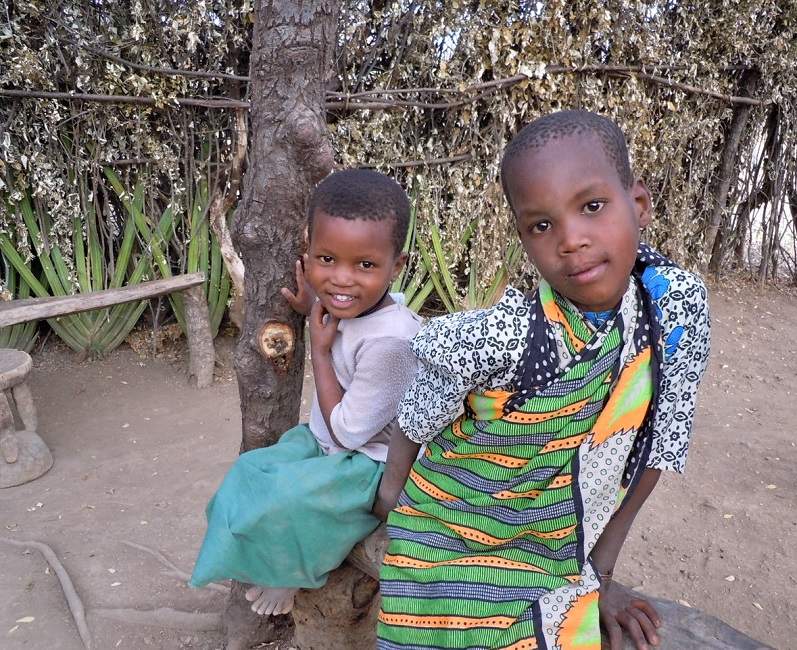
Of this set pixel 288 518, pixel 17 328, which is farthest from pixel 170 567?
pixel 17 328

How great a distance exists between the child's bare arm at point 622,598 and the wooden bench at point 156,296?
139 inches

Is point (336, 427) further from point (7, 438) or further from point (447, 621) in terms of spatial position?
point (7, 438)

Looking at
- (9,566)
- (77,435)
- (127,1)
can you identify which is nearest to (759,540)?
(9,566)

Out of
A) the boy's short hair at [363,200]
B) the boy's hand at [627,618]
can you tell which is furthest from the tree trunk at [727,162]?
the boy's hand at [627,618]

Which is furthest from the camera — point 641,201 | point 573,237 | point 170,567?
point 170,567

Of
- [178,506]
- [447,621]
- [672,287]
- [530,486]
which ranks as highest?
[672,287]

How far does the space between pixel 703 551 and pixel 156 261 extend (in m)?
3.90

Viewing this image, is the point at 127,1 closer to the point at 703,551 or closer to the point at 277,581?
the point at 277,581

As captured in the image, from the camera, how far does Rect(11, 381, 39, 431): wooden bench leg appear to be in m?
3.73

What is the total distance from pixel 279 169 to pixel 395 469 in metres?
0.93

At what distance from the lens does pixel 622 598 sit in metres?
1.33

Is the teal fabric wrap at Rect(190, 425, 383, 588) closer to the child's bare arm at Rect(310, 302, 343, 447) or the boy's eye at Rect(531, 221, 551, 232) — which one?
the child's bare arm at Rect(310, 302, 343, 447)

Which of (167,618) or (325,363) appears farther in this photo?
(167,618)

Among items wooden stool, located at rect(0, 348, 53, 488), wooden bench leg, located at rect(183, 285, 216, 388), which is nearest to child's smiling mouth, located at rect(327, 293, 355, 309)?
wooden stool, located at rect(0, 348, 53, 488)
